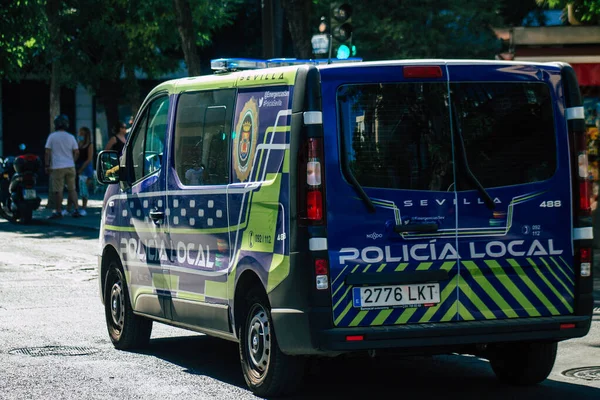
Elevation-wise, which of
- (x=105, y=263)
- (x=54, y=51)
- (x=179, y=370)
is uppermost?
(x=54, y=51)

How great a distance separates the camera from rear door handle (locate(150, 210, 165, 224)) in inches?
332

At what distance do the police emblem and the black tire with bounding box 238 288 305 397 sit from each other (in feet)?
2.34

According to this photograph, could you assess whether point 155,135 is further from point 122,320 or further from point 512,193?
point 512,193

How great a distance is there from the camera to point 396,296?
6676 mm

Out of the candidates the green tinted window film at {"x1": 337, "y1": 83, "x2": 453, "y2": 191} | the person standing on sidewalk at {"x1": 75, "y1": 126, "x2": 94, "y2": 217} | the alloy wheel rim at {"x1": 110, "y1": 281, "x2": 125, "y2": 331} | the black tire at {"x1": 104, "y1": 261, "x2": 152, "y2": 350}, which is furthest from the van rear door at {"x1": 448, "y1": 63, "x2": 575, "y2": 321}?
the person standing on sidewalk at {"x1": 75, "y1": 126, "x2": 94, "y2": 217}

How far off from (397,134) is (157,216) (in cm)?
231

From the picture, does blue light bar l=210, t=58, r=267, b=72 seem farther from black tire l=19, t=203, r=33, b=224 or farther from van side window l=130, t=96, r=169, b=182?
black tire l=19, t=203, r=33, b=224

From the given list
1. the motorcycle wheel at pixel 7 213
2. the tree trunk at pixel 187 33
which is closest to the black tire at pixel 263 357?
the tree trunk at pixel 187 33

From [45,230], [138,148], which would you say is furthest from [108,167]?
[45,230]

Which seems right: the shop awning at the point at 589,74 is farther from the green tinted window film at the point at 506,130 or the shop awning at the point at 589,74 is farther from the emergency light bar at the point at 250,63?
the green tinted window film at the point at 506,130

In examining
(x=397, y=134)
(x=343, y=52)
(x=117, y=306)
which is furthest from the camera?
(x=343, y=52)

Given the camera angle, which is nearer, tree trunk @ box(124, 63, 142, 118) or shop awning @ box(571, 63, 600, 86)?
shop awning @ box(571, 63, 600, 86)

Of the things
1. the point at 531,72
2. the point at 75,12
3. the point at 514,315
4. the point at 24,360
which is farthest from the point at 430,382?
the point at 75,12

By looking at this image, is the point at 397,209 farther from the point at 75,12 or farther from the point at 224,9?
the point at 224,9
